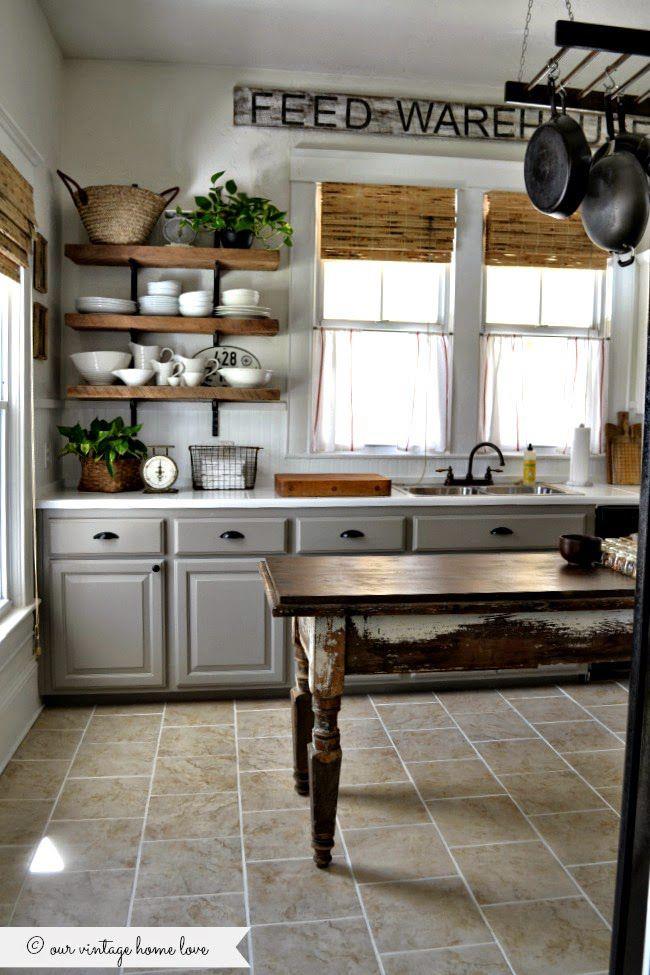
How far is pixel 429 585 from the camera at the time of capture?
2.34 m

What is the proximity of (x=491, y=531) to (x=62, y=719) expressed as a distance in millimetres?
2131

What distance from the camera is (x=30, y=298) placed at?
341cm

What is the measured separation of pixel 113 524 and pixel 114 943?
1879 millimetres

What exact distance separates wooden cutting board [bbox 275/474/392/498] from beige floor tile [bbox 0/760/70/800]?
59.5 inches

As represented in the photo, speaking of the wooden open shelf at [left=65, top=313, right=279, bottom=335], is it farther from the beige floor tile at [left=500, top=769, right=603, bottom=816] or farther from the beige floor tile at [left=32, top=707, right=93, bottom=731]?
the beige floor tile at [left=500, top=769, right=603, bottom=816]

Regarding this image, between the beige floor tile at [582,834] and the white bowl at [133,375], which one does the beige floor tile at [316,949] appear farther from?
the white bowl at [133,375]

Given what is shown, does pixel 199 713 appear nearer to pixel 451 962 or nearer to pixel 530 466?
pixel 451 962

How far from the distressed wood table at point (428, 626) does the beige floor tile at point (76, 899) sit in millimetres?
573

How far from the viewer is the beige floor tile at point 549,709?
3.63 meters

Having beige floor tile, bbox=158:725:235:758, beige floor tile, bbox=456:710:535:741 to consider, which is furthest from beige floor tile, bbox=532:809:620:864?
beige floor tile, bbox=158:725:235:758

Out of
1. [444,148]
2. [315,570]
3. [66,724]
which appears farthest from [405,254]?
[66,724]

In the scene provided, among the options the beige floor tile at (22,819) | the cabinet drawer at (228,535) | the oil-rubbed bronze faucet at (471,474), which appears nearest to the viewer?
the beige floor tile at (22,819)

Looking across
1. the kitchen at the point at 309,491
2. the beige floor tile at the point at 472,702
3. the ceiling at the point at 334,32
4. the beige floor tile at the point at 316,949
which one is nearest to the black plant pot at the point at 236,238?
the kitchen at the point at 309,491

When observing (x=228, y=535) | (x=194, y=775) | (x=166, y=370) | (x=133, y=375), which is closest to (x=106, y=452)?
(x=133, y=375)
